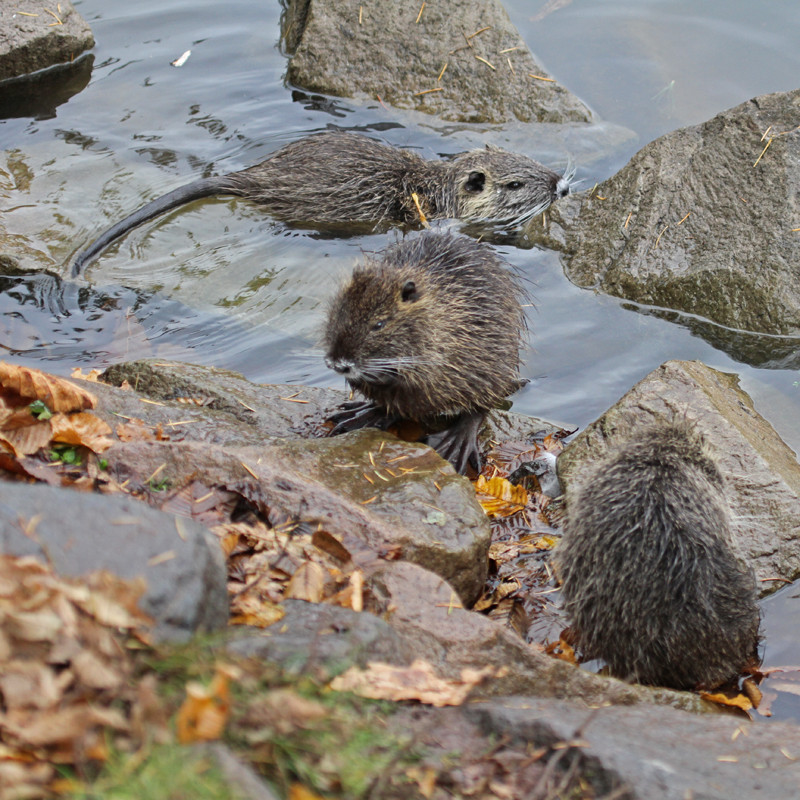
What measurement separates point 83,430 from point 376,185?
436 cm

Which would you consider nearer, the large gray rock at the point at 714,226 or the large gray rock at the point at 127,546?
the large gray rock at the point at 127,546

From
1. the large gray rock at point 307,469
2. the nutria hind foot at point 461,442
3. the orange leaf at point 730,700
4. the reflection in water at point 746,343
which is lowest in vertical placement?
the orange leaf at point 730,700

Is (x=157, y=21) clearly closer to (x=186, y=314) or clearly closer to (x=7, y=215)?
(x=7, y=215)

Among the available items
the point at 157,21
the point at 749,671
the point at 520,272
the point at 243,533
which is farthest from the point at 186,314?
the point at 157,21

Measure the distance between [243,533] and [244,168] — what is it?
5140mm

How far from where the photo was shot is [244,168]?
762 cm

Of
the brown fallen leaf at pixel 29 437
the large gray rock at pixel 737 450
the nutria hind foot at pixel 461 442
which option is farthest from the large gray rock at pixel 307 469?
the large gray rock at pixel 737 450

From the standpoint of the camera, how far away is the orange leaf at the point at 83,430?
3.34 metres

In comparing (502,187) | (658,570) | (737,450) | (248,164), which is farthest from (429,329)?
(248,164)

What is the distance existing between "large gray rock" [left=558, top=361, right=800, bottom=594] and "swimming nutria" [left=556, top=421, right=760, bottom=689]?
2.11 feet

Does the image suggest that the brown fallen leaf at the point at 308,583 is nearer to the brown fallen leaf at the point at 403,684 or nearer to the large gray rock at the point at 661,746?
the brown fallen leaf at the point at 403,684

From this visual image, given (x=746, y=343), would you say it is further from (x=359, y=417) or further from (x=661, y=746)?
(x=661, y=746)

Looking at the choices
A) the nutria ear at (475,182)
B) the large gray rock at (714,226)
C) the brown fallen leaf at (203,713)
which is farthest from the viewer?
the nutria ear at (475,182)

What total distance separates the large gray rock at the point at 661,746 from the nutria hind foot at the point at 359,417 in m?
2.50
